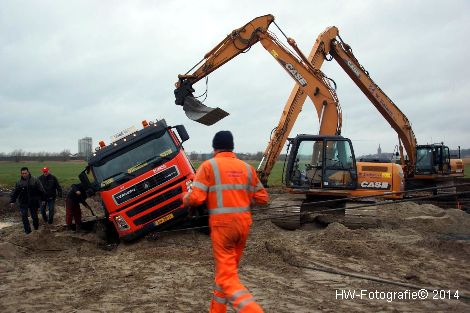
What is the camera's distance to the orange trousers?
182 inches

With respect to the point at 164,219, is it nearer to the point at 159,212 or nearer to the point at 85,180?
the point at 159,212

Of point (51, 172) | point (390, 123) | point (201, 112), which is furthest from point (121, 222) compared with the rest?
point (51, 172)

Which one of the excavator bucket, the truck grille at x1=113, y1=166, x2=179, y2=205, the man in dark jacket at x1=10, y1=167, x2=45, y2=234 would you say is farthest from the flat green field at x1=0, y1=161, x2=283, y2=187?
the man in dark jacket at x1=10, y1=167, x2=45, y2=234

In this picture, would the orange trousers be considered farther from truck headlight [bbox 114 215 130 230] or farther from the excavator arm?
the excavator arm

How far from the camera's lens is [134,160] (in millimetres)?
11070

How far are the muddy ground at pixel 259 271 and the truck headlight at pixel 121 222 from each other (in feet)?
1.49

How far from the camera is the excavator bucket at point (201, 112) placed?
12812 millimetres

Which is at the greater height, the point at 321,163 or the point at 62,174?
the point at 62,174

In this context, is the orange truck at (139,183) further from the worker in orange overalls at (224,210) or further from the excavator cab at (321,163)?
the worker in orange overalls at (224,210)

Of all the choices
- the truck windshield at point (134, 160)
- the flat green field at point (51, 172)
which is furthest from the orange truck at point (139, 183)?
the flat green field at point (51, 172)

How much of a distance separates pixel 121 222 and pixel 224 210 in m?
6.43

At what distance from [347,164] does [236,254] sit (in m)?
8.44

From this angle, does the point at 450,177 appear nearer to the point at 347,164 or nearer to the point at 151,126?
the point at 347,164

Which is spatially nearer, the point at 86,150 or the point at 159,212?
the point at 159,212
